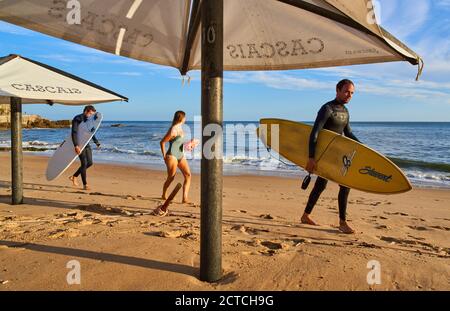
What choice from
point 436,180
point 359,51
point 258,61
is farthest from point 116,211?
point 436,180

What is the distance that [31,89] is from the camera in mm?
4520

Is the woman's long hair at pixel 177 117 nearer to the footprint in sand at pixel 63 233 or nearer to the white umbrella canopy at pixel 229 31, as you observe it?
the white umbrella canopy at pixel 229 31

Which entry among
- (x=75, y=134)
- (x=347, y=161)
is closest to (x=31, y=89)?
(x=75, y=134)

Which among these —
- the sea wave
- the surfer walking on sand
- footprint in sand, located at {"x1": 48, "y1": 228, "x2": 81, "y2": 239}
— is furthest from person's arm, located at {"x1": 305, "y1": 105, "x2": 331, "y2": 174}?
the sea wave

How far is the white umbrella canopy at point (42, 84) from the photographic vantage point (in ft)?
14.4

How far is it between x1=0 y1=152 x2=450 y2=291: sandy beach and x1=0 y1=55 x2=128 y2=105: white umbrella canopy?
1622 millimetres

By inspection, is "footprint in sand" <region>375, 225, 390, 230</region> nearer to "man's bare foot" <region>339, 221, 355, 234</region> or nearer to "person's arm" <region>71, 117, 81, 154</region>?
"man's bare foot" <region>339, 221, 355, 234</region>

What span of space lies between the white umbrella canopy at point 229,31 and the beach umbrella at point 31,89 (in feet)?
4.80

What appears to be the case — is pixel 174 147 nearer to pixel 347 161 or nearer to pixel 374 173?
pixel 347 161

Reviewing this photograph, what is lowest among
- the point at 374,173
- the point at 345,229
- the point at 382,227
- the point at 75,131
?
the point at 382,227

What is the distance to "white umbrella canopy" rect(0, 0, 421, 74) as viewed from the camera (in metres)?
2.98

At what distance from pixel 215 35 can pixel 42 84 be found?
3412mm

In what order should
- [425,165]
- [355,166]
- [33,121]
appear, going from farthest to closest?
1. [33,121]
2. [425,165]
3. [355,166]

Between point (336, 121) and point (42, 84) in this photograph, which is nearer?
point (336, 121)
